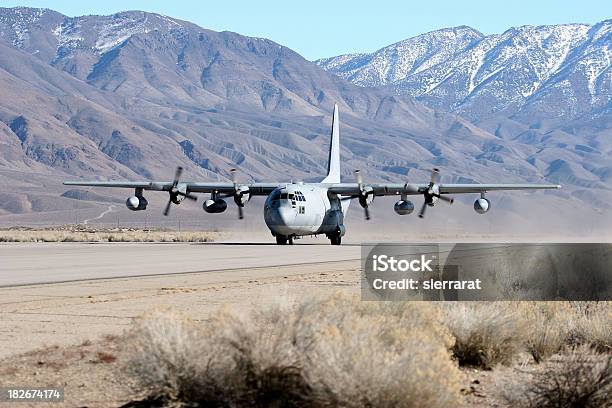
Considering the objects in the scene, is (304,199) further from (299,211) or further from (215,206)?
(215,206)

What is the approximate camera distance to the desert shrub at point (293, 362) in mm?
9680

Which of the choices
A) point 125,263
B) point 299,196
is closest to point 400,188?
point 299,196

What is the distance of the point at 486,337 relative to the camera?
14.3 m

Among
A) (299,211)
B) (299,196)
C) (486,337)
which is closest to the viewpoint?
(486,337)

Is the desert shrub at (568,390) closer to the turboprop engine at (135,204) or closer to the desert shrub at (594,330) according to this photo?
the desert shrub at (594,330)

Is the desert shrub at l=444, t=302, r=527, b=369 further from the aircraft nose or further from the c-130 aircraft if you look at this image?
the c-130 aircraft

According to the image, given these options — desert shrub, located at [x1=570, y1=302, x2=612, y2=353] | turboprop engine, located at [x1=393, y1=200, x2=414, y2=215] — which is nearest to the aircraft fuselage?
turboprop engine, located at [x1=393, y1=200, x2=414, y2=215]

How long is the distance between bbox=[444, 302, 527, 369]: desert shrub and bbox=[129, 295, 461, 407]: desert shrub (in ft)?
7.76

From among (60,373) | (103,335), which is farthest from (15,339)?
(60,373)

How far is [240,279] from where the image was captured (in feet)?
96.5

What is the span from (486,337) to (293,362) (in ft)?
14.5

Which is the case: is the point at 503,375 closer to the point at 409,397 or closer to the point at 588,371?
the point at 588,371

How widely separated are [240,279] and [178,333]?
18430 millimetres

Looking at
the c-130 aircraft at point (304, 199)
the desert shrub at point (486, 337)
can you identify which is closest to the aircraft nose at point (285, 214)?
the c-130 aircraft at point (304, 199)
